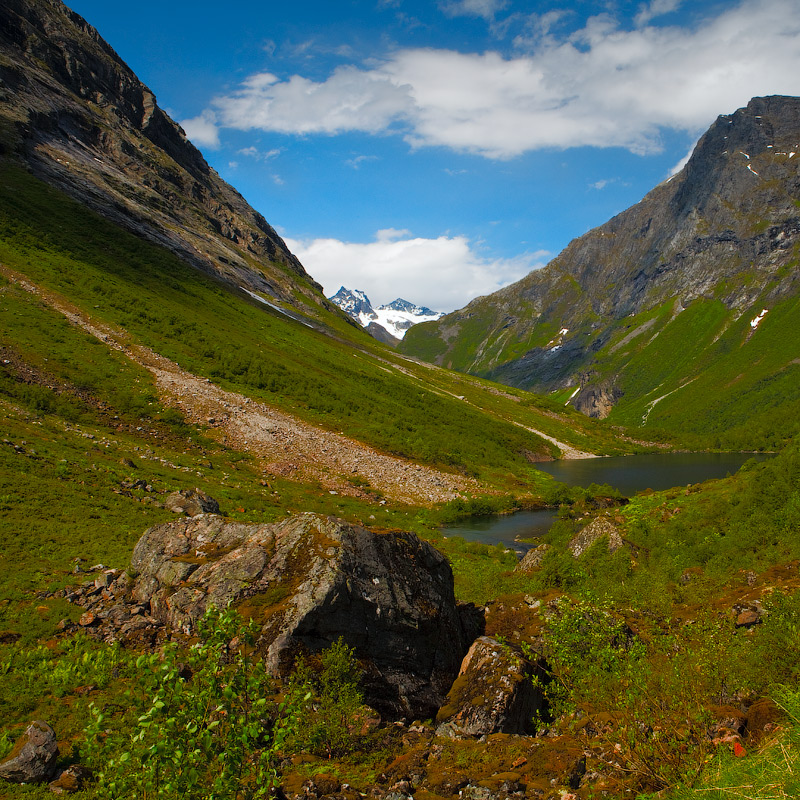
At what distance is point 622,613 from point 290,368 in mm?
67250

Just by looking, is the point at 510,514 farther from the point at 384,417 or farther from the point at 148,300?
the point at 148,300

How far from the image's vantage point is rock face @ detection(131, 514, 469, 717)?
13.1 m

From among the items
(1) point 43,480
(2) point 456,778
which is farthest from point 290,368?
(2) point 456,778

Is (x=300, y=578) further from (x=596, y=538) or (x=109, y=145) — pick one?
(x=109, y=145)

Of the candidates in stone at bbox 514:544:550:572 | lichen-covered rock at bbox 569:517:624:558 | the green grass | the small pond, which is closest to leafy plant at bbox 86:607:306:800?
stone at bbox 514:544:550:572

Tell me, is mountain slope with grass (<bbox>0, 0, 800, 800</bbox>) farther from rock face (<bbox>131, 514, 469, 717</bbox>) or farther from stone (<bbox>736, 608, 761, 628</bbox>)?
rock face (<bbox>131, 514, 469, 717</bbox>)

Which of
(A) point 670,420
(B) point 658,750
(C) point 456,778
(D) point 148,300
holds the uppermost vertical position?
(A) point 670,420

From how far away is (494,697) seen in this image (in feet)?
41.9

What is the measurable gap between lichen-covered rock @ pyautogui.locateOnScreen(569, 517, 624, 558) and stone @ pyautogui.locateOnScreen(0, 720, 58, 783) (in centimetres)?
2607

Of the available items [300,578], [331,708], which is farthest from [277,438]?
[331,708]

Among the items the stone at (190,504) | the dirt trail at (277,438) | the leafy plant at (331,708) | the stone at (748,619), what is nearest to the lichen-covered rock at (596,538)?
the stone at (748,619)

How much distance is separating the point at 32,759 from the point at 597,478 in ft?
290

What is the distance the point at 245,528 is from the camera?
17.3m

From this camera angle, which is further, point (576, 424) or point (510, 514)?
point (576, 424)
